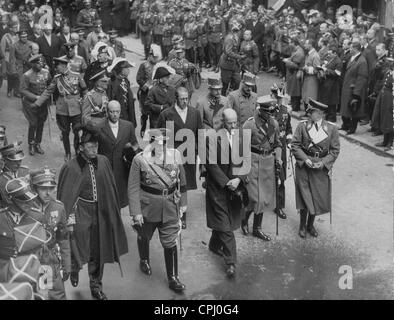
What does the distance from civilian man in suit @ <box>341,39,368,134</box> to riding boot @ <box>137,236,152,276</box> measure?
7198 millimetres

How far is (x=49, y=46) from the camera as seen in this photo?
15.5m

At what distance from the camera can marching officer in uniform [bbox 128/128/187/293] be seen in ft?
23.8

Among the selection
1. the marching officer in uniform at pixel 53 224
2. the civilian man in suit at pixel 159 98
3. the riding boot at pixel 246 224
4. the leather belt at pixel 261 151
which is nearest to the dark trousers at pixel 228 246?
the riding boot at pixel 246 224

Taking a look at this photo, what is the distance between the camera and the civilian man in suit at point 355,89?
13.6m

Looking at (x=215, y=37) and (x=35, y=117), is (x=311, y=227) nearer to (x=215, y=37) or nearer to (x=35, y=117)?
(x=35, y=117)

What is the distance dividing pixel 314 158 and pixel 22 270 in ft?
14.9

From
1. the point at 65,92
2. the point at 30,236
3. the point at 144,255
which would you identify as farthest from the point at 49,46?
the point at 30,236

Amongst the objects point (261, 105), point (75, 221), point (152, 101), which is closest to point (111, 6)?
point (152, 101)

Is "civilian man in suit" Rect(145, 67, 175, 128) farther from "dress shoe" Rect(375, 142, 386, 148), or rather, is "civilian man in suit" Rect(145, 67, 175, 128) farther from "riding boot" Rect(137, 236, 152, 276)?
"dress shoe" Rect(375, 142, 386, 148)

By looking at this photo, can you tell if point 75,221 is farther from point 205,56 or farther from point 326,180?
point 205,56

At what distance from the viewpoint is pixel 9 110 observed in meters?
15.2

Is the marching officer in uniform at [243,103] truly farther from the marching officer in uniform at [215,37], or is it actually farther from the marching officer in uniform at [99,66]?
the marching officer in uniform at [215,37]

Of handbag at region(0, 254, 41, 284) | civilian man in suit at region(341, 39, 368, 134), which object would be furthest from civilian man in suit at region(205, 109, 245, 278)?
civilian man in suit at region(341, 39, 368, 134)

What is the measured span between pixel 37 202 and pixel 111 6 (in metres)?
21.2
